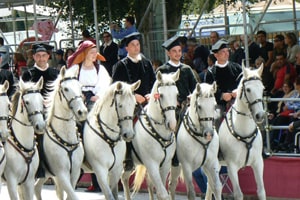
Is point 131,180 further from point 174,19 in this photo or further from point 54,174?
point 174,19

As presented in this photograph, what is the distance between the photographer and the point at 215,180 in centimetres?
1252

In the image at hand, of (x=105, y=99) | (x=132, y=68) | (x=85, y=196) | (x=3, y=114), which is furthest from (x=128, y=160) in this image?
(x=85, y=196)

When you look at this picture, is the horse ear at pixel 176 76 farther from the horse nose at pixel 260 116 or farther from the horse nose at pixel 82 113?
the horse nose at pixel 82 113

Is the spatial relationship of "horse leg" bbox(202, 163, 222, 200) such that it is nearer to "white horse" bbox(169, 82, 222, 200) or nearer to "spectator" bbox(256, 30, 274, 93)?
"white horse" bbox(169, 82, 222, 200)

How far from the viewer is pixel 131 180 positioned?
1592 cm

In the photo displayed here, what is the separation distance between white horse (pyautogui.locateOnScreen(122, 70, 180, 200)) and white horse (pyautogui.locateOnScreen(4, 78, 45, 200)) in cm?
159

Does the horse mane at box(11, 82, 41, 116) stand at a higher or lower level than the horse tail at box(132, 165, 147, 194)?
higher

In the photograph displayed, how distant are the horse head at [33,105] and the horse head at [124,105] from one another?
1032 millimetres

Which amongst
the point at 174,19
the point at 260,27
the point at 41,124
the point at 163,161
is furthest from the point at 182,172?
the point at 174,19

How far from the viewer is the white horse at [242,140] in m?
12.5

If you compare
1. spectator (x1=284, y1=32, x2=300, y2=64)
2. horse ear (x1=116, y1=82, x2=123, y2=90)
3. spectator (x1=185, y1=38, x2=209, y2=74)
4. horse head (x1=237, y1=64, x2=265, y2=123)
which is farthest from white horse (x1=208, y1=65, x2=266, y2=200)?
spectator (x1=185, y1=38, x2=209, y2=74)

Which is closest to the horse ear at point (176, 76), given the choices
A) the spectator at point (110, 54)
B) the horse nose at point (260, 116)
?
the horse nose at point (260, 116)

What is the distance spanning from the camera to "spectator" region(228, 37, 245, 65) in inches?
678

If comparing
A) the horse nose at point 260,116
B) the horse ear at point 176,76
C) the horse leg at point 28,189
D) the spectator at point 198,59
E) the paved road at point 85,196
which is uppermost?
the spectator at point 198,59
